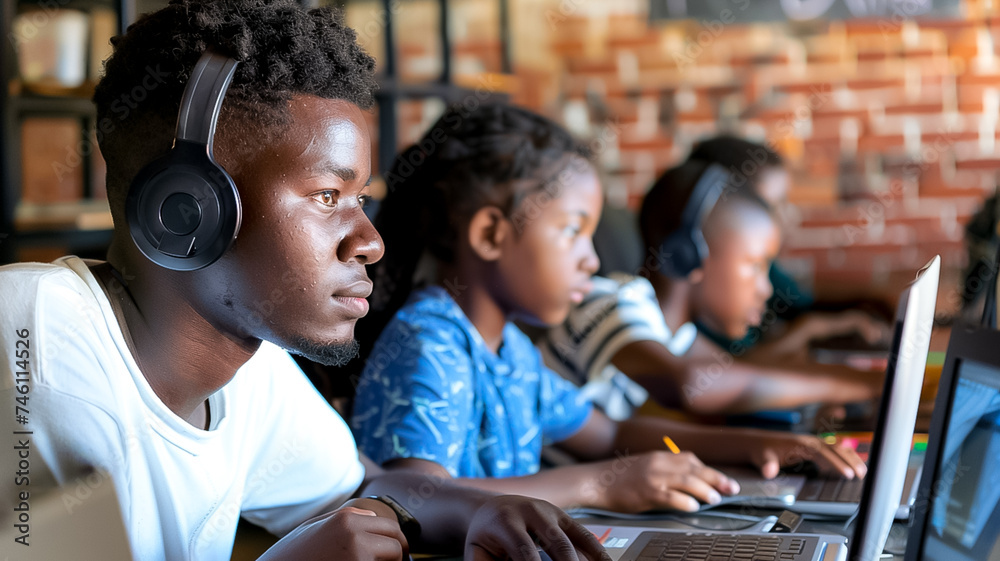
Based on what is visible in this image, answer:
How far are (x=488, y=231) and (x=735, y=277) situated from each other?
655 mm

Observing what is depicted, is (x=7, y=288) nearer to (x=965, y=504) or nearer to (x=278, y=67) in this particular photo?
(x=278, y=67)

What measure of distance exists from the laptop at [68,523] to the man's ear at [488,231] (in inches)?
23.8

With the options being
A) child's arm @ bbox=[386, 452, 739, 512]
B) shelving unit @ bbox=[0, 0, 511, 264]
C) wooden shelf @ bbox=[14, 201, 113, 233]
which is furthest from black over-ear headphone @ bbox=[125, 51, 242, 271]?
wooden shelf @ bbox=[14, 201, 113, 233]

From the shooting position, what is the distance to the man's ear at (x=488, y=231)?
112 cm

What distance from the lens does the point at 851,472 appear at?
980 mm

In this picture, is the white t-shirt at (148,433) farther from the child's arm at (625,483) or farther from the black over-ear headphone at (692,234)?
the black over-ear headphone at (692,234)

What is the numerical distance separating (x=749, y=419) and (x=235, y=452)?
2.97 feet

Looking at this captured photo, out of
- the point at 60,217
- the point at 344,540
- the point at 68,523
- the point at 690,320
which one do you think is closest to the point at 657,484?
the point at 344,540

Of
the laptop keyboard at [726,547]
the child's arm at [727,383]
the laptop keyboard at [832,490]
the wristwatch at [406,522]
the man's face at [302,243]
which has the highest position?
the man's face at [302,243]

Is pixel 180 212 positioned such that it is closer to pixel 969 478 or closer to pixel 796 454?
pixel 969 478

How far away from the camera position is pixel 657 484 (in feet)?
2.94

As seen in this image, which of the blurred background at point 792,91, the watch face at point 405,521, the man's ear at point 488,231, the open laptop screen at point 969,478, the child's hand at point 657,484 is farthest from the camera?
the blurred background at point 792,91

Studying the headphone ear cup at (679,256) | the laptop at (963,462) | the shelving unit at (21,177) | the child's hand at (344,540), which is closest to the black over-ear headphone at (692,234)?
the headphone ear cup at (679,256)

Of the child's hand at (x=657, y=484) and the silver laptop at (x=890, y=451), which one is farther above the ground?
the silver laptop at (x=890, y=451)
